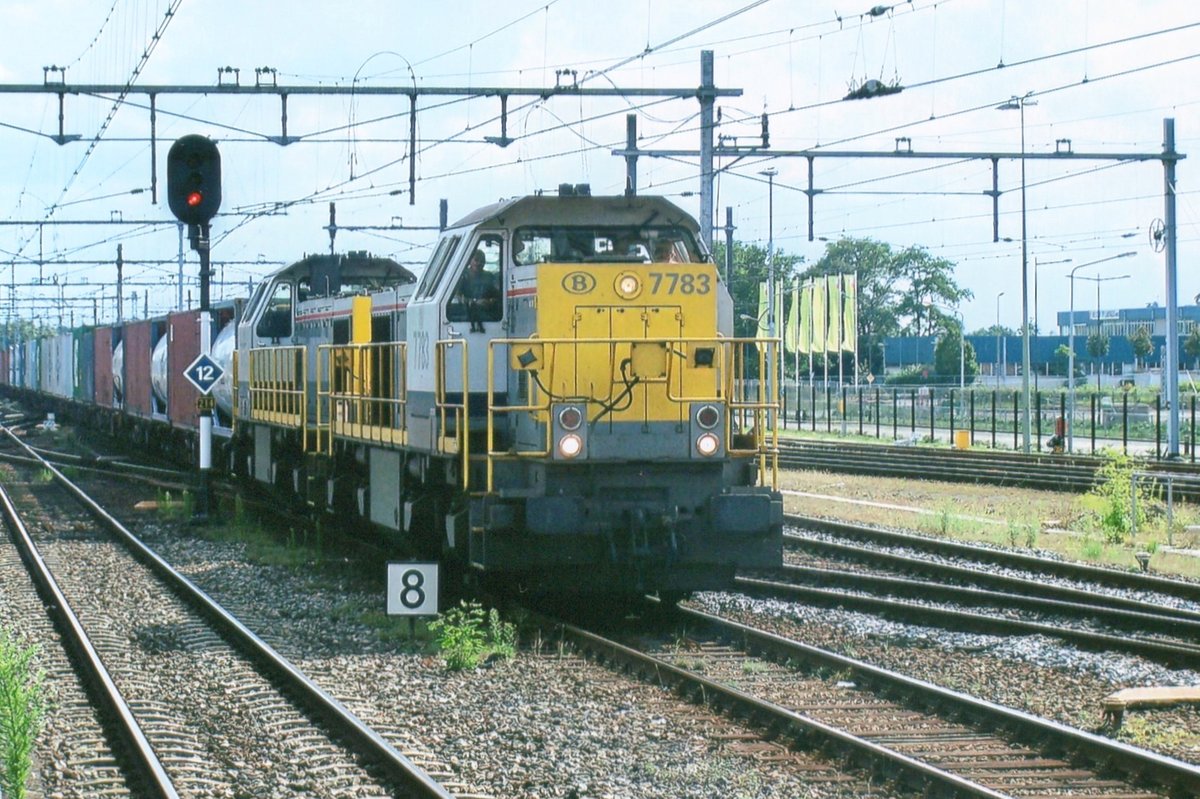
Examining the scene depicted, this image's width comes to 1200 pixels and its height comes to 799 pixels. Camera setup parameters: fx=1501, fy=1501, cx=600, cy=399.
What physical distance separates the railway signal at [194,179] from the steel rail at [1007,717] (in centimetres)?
1104

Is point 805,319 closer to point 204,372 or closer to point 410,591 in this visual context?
point 204,372

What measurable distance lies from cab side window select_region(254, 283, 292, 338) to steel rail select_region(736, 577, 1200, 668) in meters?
9.48

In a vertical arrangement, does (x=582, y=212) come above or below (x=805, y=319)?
below

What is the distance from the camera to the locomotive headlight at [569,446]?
11.9 m

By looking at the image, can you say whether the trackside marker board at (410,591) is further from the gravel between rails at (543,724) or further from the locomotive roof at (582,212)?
the locomotive roof at (582,212)

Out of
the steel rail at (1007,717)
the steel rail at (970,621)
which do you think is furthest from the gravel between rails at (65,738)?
the steel rail at (970,621)

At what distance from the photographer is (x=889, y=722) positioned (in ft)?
30.3

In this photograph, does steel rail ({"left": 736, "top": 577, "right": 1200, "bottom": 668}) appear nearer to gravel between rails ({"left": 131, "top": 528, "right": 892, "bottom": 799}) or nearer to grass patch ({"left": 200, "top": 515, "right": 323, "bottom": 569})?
gravel between rails ({"left": 131, "top": 528, "right": 892, "bottom": 799})

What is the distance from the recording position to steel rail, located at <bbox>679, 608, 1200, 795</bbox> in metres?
7.71

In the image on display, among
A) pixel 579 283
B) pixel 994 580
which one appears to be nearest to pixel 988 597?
pixel 994 580

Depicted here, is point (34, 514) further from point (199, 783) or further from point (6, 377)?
point (6, 377)

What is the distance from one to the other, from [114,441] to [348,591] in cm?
3090

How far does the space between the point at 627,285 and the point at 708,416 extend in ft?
4.34

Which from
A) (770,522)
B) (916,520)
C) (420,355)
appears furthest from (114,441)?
(770,522)
